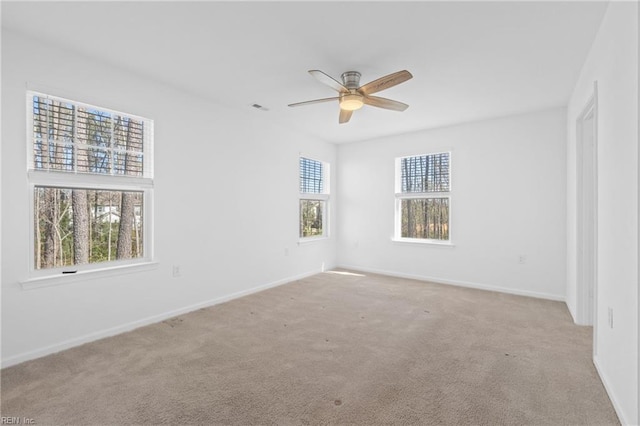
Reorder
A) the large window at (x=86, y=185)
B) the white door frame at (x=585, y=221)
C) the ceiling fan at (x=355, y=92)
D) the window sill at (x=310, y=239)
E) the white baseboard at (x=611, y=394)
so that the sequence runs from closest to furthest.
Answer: the white baseboard at (x=611, y=394)
the large window at (x=86, y=185)
the ceiling fan at (x=355, y=92)
the white door frame at (x=585, y=221)
the window sill at (x=310, y=239)

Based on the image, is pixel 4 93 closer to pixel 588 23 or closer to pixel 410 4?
pixel 410 4

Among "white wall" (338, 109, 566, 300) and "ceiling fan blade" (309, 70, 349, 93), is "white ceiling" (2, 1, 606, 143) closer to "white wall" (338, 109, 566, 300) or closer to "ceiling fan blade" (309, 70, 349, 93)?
"ceiling fan blade" (309, 70, 349, 93)

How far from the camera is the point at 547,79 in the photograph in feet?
10.1

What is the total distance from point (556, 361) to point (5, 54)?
482 centimetres

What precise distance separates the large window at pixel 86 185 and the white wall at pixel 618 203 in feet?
12.4

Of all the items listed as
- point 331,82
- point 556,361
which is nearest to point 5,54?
point 331,82

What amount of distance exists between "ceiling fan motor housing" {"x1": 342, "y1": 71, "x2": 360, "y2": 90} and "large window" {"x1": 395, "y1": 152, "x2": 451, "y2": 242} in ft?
8.56

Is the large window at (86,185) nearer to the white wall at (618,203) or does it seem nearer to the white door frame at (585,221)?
the white wall at (618,203)

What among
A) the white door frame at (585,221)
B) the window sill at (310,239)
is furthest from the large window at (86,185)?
the white door frame at (585,221)

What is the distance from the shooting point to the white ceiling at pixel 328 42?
2035mm

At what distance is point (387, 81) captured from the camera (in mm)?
2514

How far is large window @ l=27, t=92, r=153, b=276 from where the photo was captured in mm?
2477

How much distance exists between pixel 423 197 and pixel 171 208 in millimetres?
3846

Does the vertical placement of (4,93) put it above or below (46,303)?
above
